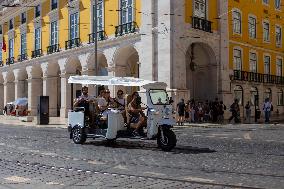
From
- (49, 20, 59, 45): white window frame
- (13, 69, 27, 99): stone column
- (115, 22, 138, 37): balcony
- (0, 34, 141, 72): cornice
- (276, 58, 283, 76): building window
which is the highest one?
(49, 20, 59, 45): white window frame

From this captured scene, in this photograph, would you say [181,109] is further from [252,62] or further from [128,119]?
[252,62]

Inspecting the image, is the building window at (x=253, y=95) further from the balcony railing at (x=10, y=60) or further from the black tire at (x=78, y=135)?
the balcony railing at (x=10, y=60)

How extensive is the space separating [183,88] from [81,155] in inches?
701

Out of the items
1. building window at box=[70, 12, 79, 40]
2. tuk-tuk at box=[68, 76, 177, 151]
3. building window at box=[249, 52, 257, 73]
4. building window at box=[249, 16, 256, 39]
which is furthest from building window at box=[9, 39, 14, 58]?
tuk-tuk at box=[68, 76, 177, 151]

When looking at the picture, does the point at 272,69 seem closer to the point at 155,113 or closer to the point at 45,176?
the point at 155,113

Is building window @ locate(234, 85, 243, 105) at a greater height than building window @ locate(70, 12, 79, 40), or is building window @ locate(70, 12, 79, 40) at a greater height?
building window @ locate(70, 12, 79, 40)

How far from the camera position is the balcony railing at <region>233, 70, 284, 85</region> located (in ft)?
109

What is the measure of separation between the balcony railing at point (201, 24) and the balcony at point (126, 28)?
Result: 4.04m

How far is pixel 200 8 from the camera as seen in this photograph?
98.2ft

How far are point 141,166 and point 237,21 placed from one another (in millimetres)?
27213

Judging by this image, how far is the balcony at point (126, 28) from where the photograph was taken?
2935 cm

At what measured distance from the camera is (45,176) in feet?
25.0

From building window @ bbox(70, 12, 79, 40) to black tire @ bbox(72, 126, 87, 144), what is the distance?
22.5m

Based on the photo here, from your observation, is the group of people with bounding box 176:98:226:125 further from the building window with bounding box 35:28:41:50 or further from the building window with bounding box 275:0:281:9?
the building window with bounding box 35:28:41:50
